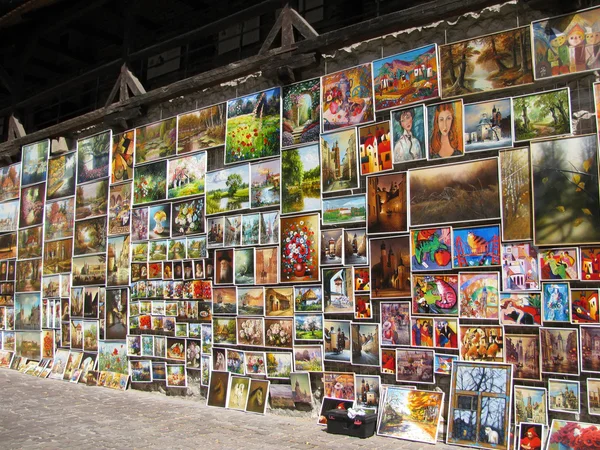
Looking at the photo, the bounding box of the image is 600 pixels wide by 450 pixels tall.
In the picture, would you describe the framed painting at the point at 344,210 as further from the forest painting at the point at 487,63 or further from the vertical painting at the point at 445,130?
the forest painting at the point at 487,63

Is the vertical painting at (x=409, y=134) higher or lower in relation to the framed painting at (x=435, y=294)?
higher

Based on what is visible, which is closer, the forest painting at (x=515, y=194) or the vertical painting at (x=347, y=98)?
the forest painting at (x=515, y=194)

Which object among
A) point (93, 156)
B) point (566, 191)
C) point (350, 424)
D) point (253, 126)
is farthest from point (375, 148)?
point (93, 156)

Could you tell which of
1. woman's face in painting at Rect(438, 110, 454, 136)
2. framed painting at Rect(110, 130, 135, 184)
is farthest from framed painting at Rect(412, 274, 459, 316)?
framed painting at Rect(110, 130, 135, 184)

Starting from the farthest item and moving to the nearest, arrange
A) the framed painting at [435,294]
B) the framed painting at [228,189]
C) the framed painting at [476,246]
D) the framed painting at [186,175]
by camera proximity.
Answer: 1. the framed painting at [186,175]
2. the framed painting at [228,189]
3. the framed painting at [435,294]
4. the framed painting at [476,246]

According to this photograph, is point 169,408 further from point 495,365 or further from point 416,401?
point 495,365

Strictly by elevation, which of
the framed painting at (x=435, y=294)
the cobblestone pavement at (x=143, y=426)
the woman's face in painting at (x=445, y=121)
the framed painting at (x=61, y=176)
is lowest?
the cobblestone pavement at (x=143, y=426)

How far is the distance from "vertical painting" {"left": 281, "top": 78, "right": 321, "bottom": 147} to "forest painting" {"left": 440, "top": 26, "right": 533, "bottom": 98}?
1.69 meters

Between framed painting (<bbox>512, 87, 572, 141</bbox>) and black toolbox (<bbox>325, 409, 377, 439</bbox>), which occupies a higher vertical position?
framed painting (<bbox>512, 87, 572, 141</bbox>)

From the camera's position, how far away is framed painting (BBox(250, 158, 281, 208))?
7500 millimetres

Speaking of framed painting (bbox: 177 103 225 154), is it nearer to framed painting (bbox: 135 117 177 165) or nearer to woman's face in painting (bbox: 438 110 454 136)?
framed painting (bbox: 135 117 177 165)

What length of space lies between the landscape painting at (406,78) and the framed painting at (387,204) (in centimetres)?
83

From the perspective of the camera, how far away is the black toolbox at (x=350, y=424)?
19.3 feet

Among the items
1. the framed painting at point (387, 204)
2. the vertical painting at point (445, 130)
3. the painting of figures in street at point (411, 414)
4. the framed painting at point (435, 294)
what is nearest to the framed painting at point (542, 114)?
the vertical painting at point (445, 130)
